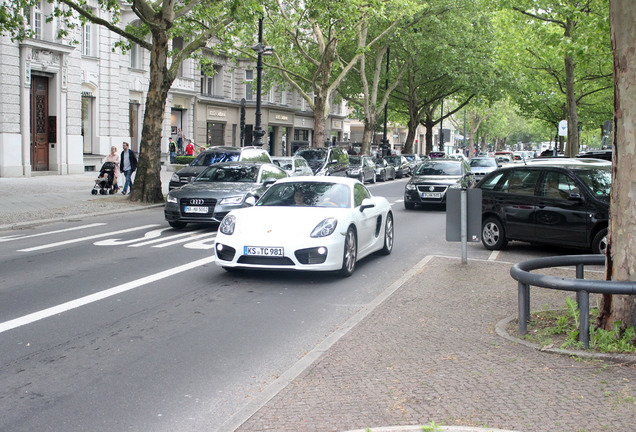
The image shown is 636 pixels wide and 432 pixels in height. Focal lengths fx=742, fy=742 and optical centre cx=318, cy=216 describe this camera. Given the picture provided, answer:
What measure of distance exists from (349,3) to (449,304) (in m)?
20.4

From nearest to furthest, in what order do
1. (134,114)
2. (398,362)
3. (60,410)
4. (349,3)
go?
(60,410)
(398,362)
(349,3)
(134,114)

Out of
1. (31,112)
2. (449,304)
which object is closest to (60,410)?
(449,304)

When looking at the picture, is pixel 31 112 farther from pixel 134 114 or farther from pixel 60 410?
pixel 60 410

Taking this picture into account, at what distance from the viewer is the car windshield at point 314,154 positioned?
3369cm

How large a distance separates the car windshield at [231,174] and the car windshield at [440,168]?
7.92m

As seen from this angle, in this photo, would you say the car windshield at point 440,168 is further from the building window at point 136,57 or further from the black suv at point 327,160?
the building window at point 136,57

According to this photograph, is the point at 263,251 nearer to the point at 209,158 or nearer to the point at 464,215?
the point at 464,215

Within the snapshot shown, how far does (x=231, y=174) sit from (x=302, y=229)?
702cm

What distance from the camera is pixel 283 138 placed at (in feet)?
204

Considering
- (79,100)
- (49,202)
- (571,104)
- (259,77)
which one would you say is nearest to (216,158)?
(49,202)

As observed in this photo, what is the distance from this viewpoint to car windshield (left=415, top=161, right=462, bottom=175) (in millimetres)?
23000

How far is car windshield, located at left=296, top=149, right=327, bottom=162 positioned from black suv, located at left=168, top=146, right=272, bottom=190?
907 cm

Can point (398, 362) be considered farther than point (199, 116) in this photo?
No

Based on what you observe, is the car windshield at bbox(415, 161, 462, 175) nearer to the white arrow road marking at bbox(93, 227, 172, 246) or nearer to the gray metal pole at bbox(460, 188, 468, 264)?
the white arrow road marking at bbox(93, 227, 172, 246)
